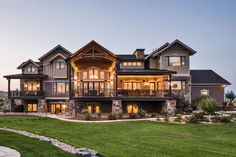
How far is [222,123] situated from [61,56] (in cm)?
2375

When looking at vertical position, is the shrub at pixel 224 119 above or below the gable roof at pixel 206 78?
below

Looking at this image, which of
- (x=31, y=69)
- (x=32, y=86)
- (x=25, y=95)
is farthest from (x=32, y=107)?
(x=31, y=69)

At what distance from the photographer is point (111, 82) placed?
Answer: 3164 centimetres

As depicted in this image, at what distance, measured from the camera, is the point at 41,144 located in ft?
35.3

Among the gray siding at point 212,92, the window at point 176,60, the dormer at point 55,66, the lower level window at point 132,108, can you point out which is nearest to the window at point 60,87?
the dormer at point 55,66

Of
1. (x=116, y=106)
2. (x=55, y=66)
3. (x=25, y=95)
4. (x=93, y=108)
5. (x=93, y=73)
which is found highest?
(x=55, y=66)

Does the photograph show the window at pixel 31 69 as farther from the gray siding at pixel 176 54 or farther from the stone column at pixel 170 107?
the stone column at pixel 170 107

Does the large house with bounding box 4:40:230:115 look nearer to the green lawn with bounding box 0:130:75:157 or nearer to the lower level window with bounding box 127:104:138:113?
the lower level window with bounding box 127:104:138:113

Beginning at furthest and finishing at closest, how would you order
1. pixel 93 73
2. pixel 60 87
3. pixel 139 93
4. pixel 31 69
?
pixel 31 69 < pixel 60 87 < pixel 93 73 < pixel 139 93

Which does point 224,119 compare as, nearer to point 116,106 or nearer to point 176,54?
point 116,106

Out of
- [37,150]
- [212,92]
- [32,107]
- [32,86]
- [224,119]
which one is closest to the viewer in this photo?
[37,150]

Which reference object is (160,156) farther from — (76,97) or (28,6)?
(28,6)

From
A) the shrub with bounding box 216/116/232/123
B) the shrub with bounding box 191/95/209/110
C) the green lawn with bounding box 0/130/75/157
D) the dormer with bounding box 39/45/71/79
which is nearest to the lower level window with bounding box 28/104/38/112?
the dormer with bounding box 39/45/71/79

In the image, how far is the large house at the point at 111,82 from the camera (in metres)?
28.3
